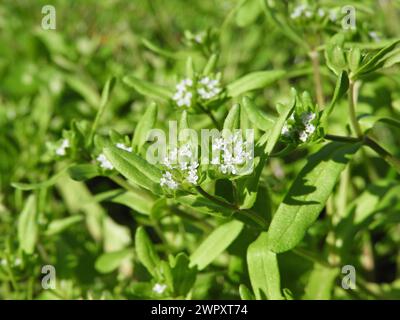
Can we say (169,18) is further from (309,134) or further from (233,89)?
(309,134)

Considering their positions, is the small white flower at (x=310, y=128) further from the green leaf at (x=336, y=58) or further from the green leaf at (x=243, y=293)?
the green leaf at (x=243, y=293)

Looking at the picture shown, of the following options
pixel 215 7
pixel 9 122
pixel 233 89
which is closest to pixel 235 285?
pixel 233 89

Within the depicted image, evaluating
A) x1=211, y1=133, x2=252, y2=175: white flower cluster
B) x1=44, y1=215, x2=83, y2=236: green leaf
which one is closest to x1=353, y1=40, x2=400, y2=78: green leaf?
x1=211, y1=133, x2=252, y2=175: white flower cluster

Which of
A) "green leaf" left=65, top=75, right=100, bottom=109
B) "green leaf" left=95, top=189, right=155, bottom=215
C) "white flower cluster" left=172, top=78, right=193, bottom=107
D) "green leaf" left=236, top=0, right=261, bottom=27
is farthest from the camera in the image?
"green leaf" left=65, top=75, right=100, bottom=109

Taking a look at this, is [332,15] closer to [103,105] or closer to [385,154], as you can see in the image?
[385,154]

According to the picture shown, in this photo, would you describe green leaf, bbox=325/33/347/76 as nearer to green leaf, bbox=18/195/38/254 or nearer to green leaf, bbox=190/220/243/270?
green leaf, bbox=190/220/243/270
